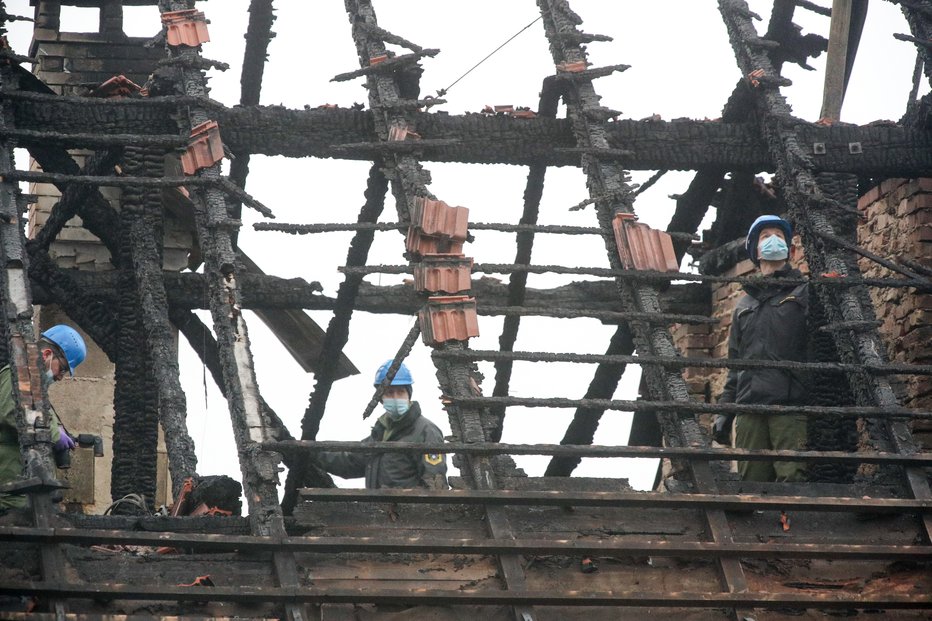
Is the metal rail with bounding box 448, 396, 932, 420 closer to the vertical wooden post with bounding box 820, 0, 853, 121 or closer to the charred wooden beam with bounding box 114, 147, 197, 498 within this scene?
the charred wooden beam with bounding box 114, 147, 197, 498

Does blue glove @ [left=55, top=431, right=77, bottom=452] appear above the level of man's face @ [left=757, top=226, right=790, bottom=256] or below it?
below

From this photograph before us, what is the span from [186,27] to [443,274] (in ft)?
7.91

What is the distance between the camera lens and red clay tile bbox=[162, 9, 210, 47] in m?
→ 8.92

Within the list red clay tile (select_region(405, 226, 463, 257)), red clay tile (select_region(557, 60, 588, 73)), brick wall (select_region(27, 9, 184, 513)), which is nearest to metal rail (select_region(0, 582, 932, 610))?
red clay tile (select_region(405, 226, 463, 257))

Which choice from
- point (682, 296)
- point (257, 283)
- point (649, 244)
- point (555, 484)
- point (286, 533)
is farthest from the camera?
point (682, 296)

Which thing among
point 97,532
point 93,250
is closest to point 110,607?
point 97,532

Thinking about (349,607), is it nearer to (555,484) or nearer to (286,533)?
(286,533)

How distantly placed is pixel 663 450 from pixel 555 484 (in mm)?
601

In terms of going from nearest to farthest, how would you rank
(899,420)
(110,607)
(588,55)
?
1. (110,607)
2. (899,420)
3. (588,55)

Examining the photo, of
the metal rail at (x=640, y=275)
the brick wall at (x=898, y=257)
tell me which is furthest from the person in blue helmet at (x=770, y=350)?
the brick wall at (x=898, y=257)

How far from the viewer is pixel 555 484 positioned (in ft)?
24.6

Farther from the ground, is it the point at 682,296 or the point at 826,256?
the point at 682,296

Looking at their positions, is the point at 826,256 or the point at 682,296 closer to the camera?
the point at 826,256

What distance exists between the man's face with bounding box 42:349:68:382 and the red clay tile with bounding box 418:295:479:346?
6.62 ft
